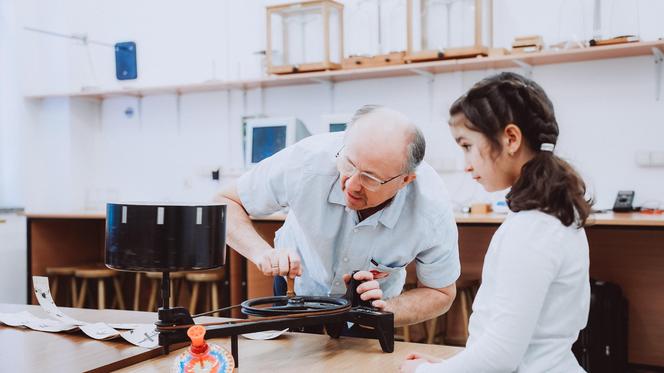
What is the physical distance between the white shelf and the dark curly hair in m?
2.40

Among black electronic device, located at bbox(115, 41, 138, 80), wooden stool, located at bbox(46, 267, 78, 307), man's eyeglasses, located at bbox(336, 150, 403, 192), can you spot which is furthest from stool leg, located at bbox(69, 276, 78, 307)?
man's eyeglasses, located at bbox(336, 150, 403, 192)

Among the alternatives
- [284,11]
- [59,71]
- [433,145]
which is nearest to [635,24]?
[433,145]

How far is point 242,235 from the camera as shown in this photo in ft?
5.53

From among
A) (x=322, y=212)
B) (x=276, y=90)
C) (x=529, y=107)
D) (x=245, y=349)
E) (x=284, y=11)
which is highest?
(x=284, y=11)

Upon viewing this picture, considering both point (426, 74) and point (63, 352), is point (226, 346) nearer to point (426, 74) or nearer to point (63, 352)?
point (63, 352)

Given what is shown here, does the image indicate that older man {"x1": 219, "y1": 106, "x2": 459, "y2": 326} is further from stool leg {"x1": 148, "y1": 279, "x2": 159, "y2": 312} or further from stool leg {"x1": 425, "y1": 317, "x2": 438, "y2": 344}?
stool leg {"x1": 148, "y1": 279, "x2": 159, "y2": 312}

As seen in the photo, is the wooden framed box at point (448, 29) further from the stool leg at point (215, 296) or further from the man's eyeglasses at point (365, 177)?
the man's eyeglasses at point (365, 177)

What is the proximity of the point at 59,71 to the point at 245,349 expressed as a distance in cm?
422

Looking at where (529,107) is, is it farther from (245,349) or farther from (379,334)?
(245,349)

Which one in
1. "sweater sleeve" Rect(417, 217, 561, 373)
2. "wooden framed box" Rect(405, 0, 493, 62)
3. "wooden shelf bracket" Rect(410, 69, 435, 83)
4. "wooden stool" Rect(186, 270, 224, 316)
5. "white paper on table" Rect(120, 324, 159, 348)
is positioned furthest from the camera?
"wooden stool" Rect(186, 270, 224, 316)

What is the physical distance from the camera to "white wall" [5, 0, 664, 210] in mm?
3852

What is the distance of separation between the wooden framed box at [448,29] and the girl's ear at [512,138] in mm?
2527

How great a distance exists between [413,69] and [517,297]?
113 inches

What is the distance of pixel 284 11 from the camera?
3.93 metres
